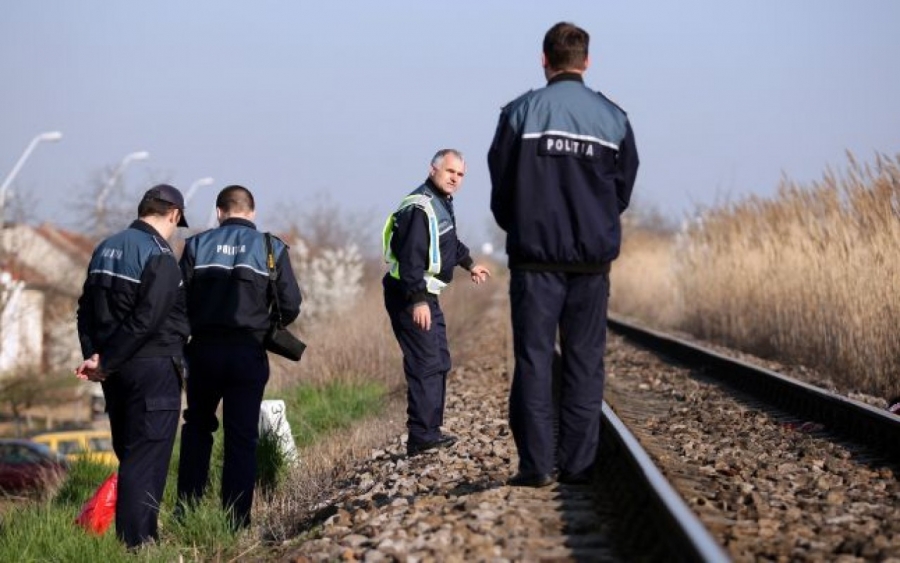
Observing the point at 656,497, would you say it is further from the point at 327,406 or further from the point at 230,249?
the point at 327,406

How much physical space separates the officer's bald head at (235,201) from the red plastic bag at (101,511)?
5.75ft

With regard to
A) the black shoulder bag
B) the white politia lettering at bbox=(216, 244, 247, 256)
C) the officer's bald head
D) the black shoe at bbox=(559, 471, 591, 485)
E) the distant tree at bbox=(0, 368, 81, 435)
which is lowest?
the distant tree at bbox=(0, 368, 81, 435)

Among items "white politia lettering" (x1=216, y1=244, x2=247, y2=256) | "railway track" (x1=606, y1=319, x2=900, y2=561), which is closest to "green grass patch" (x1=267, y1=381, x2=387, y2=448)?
"railway track" (x1=606, y1=319, x2=900, y2=561)

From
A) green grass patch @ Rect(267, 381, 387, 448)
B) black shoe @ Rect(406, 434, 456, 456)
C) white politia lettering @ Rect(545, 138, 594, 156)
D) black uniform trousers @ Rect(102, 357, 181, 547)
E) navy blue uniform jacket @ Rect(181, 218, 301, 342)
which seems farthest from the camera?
green grass patch @ Rect(267, 381, 387, 448)

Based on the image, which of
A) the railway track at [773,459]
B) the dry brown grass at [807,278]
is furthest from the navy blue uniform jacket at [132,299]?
the dry brown grass at [807,278]

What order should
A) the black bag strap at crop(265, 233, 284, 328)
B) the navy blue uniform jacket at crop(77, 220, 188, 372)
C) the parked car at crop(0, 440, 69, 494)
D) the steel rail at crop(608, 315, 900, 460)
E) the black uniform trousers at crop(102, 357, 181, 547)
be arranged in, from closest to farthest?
the navy blue uniform jacket at crop(77, 220, 188, 372)
the black uniform trousers at crop(102, 357, 181, 547)
the black bag strap at crop(265, 233, 284, 328)
the steel rail at crop(608, 315, 900, 460)
the parked car at crop(0, 440, 69, 494)

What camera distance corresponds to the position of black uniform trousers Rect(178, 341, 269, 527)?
297 inches

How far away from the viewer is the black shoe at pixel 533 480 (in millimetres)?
6340

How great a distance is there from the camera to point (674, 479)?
6469 mm

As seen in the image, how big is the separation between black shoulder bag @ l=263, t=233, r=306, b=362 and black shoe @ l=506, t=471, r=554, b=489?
1833mm

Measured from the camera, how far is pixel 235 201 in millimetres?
7742

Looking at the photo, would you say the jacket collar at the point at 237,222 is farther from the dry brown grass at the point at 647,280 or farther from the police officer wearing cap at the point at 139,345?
the dry brown grass at the point at 647,280

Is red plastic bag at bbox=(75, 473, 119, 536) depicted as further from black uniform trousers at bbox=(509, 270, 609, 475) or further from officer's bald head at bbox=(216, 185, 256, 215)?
black uniform trousers at bbox=(509, 270, 609, 475)

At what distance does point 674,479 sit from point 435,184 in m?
2.54
